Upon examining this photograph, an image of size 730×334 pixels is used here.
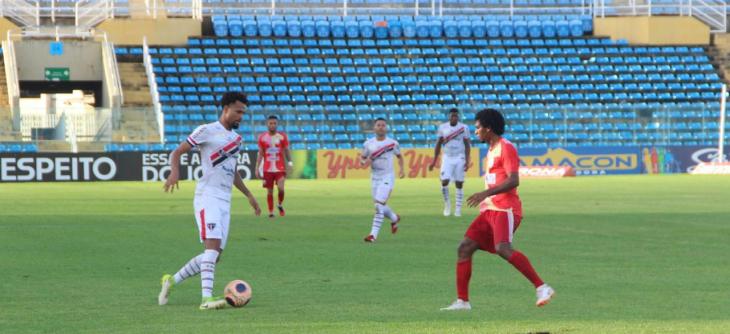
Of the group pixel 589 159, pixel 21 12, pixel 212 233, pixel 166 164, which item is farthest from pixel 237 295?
pixel 21 12

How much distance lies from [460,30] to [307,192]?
86.6ft

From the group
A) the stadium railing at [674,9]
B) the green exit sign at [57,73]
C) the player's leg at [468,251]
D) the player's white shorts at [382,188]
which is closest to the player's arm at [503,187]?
the player's leg at [468,251]

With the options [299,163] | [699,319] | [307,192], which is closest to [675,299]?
[699,319]

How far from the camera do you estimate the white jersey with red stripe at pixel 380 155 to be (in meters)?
21.3

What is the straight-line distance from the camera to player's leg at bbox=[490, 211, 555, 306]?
11.1 meters

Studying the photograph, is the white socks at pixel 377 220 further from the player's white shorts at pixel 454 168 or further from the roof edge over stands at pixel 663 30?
the roof edge over stands at pixel 663 30

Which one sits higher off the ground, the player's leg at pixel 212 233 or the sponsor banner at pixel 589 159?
the player's leg at pixel 212 233

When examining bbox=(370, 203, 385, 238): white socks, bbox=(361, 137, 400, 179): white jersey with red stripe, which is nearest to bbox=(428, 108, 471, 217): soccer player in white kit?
bbox=(361, 137, 400, 179): white jersey with red stripe

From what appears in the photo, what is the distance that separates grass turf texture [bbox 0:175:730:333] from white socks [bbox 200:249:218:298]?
31cm

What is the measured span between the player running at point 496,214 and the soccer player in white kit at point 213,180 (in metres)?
2.08

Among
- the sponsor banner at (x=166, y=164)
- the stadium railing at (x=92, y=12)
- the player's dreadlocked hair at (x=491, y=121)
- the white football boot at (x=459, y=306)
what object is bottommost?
the sponsor banner at (x=166, y=164)

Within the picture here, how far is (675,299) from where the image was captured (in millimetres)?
11812

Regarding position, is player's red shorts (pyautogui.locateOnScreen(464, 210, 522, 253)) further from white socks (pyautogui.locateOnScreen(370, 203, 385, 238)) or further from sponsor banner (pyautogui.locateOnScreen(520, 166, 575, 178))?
sponsor banner (pyautogui.locateOnScreen(520, 166, 575, 178))

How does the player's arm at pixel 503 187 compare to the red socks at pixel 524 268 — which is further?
the red socks at pixel 524 268
